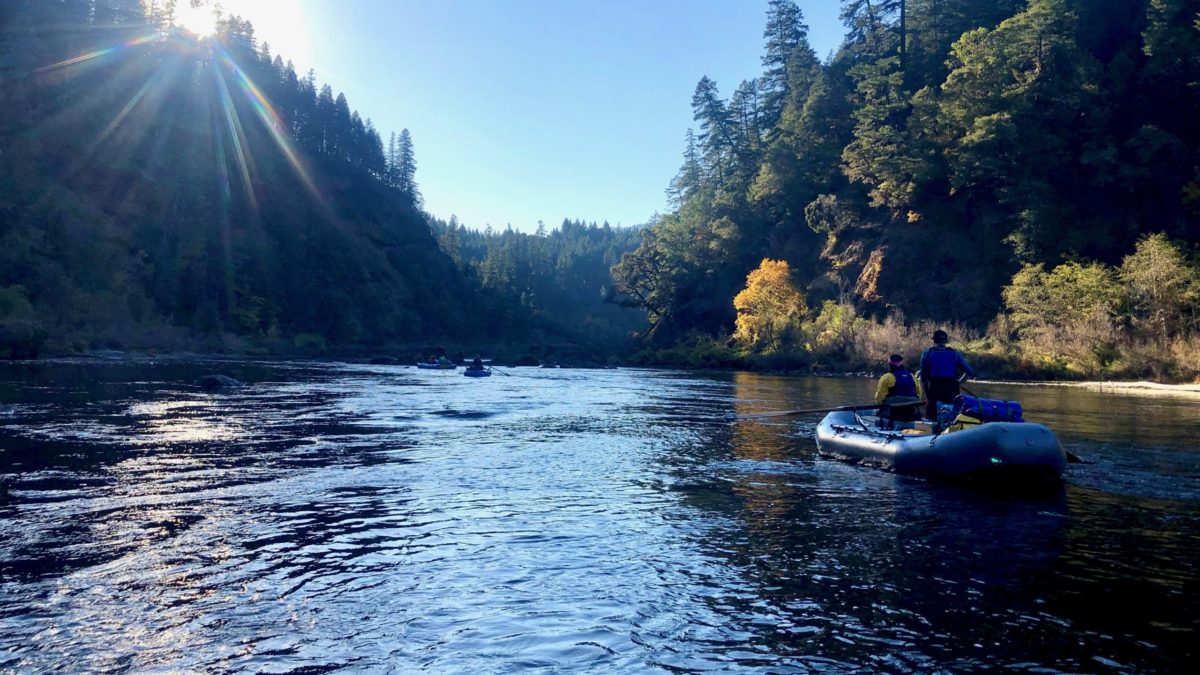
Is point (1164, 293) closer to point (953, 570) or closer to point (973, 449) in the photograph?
point (973, 449)

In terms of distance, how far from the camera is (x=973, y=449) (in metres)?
12.5

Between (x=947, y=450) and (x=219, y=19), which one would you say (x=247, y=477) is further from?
(x=219, y=19)

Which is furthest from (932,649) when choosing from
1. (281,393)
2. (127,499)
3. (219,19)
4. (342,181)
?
(219,19)

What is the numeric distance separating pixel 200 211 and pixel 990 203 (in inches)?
3457

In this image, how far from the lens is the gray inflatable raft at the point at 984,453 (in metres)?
12.2

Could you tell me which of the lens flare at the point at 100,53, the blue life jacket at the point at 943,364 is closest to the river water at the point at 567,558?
the blue life jacket at the point at 943,364

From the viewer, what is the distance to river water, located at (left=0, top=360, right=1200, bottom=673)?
617cm

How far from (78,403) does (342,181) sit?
110 m

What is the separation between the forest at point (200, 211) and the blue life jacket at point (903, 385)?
52631 millimetres

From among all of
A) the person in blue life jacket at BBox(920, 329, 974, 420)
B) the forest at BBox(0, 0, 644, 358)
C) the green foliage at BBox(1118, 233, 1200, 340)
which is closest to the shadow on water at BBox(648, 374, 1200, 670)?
the person in blue life jacket at BBox(920, 329, 974, 420)

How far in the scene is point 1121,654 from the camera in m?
6.07

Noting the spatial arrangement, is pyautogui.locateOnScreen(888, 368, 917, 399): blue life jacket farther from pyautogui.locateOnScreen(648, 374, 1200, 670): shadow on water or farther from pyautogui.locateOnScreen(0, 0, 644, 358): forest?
pyautogui.locateOnScreen(0, 0, 644, 358): forest

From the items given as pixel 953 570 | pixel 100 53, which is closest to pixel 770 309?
pixel 953 570

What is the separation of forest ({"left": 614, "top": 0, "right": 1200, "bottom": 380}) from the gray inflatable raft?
34.4 metres
